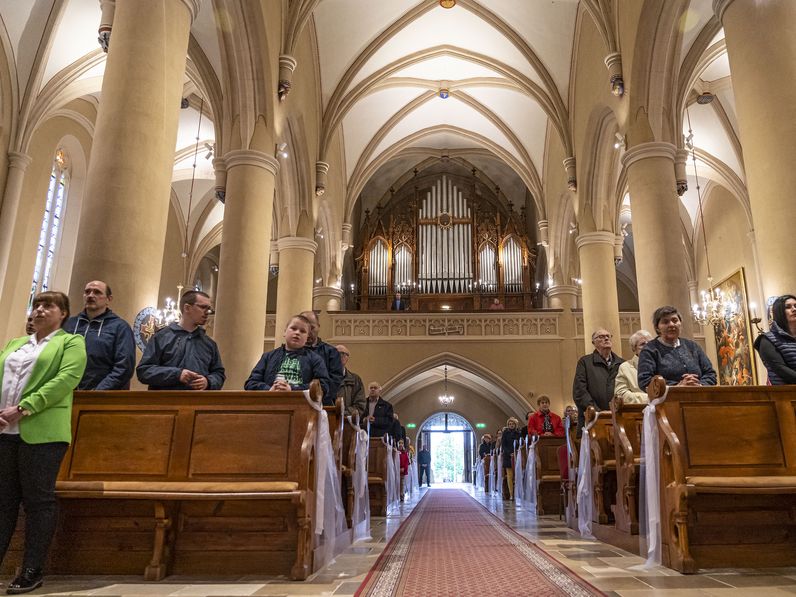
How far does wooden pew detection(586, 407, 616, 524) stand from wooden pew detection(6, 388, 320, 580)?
97.2 inches

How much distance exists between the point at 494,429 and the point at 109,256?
19.9 m

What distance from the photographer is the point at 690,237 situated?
1877cm

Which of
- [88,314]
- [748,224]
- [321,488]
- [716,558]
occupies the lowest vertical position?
[716,558]

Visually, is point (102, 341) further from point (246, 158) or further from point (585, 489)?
point (246, 158)

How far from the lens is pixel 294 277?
13102 millimetres

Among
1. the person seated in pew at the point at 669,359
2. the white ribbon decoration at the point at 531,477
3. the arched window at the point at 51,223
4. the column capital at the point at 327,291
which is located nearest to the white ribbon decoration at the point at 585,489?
the person seated in pew at the point at 669,359

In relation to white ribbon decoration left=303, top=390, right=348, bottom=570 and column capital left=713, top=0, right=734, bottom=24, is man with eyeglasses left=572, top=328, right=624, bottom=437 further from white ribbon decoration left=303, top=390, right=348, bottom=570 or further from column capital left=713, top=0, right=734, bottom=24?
column capital left=713, top=0, right=734, bottom=24

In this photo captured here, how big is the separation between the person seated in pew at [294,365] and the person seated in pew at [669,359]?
2.13 m

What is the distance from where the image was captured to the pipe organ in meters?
20.1

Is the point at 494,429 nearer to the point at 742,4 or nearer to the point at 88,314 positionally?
the point at 742,4

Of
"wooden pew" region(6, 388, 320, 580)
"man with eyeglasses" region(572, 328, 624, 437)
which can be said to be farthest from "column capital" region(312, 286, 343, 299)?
"wooden pew" region(6, 388, 320, 580)

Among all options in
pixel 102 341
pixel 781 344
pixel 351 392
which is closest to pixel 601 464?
pixel 781 344

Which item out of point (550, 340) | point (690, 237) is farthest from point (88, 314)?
point (690, 237)

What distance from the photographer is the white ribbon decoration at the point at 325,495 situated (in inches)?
138
